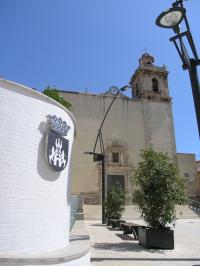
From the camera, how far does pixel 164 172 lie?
8828 mm

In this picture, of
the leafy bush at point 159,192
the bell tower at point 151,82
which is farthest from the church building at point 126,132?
the leafy bush at point 159,192

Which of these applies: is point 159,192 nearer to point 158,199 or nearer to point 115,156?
point 158,199

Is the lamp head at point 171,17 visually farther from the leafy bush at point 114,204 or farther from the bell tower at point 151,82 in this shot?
the bell tower at point 151,82

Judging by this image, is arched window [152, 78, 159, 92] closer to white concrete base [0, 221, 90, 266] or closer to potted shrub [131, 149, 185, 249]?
potted shrub [131, 149, 185, 249]

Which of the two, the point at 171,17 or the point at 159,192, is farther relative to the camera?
the point at 159,192

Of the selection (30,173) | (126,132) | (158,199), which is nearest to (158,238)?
(158,199)

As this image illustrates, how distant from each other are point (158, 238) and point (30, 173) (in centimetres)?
512

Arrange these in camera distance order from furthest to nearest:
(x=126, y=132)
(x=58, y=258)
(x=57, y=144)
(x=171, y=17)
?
(x=126, y=132), (x=57, y=144), (x=171, y=17), (x=58, y=258)

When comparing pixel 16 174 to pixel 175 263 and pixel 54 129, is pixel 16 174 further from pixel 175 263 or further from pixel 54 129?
pixel 175 263

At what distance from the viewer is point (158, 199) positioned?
8.59 m

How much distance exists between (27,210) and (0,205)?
49cm

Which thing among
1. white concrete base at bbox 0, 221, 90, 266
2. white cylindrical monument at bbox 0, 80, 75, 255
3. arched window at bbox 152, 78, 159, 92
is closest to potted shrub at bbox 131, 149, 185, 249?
white concrete base at bbox 0, 221, 90, 266

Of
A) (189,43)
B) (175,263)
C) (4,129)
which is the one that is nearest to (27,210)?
(4,129)

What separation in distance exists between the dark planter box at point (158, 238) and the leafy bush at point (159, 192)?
337mm
